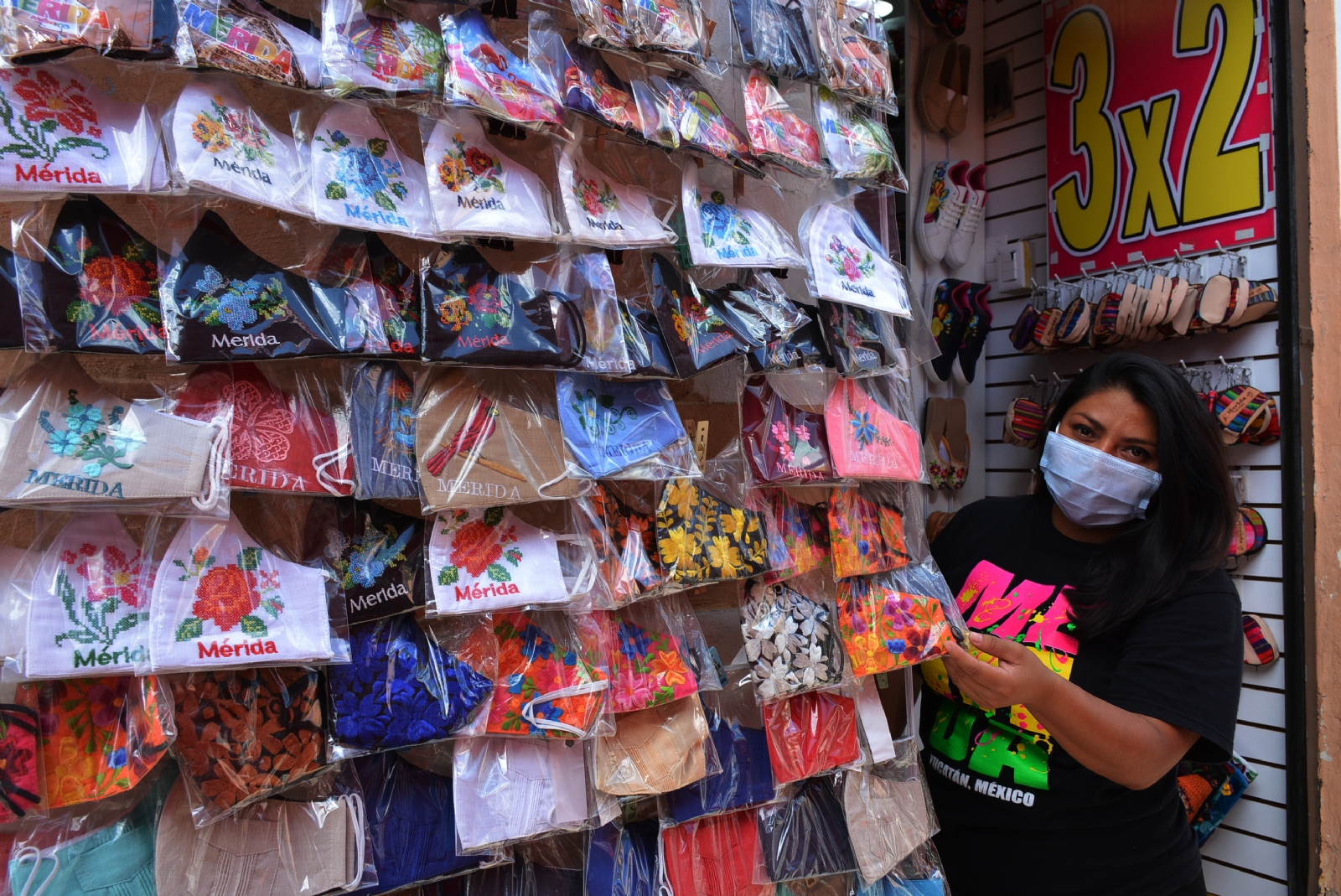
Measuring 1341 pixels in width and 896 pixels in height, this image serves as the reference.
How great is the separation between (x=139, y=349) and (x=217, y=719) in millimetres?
439

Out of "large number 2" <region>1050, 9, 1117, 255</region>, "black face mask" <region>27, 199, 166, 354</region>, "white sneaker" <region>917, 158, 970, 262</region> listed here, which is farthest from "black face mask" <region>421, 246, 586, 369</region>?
"large number 2" <region>1050, 9, 1117, 255</region>

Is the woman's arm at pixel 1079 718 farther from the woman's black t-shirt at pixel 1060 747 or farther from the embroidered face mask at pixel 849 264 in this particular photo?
the embroidered face mask at pixel 849 264

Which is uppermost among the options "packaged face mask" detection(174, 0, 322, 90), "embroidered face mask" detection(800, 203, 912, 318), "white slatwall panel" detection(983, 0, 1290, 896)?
"packaged face mask" detection(174, 0, 322, 90)

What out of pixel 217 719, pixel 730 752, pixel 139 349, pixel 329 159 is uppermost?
pixel 329 159

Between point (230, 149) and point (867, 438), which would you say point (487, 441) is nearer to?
point (230, 149)

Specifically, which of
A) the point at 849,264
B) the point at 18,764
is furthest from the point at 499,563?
the point at 849,264

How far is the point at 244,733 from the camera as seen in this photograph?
0.98m

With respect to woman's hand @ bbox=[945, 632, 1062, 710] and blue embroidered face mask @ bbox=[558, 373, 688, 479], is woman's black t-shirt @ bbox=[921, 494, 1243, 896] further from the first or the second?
blue embroidered face mask @ bbox=[558, 373, 688, 479]

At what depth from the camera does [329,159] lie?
3.26 ft

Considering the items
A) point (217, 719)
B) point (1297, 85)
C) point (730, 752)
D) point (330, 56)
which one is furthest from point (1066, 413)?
point (217, 719)

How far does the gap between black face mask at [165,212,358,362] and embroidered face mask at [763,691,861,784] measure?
912 mm

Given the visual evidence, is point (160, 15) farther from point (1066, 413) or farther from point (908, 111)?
point (908, 111)

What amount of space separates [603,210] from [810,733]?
0.92m

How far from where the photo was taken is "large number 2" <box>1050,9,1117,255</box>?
2.57 metres
